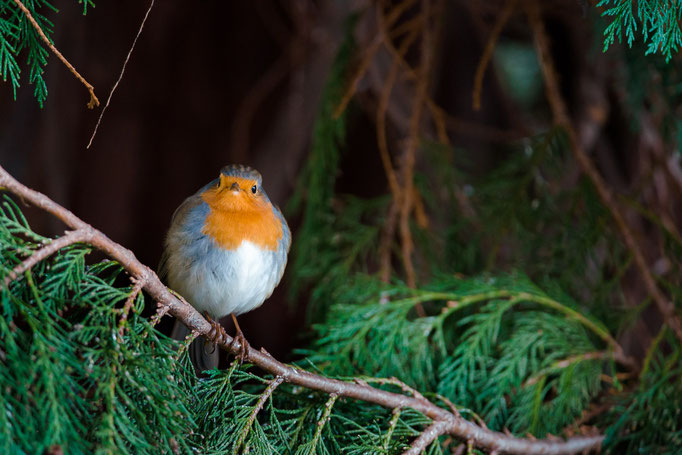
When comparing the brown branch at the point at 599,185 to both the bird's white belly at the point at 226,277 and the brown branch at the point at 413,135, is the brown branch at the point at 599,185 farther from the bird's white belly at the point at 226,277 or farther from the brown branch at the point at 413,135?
the bird's white belly at the point at 226,277

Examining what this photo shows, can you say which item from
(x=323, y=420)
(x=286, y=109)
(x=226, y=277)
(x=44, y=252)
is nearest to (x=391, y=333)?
(x=226, y=277)

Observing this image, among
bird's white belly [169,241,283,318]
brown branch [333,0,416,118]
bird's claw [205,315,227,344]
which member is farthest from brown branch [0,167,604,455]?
brown branch [333,0,416,118]

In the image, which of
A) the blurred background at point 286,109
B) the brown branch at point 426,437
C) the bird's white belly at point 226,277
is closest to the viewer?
the brown branch at point 426,437

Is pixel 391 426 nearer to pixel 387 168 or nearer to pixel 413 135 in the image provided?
pixel 387 168

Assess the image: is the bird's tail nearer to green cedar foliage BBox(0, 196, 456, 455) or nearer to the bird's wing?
the bird's wing

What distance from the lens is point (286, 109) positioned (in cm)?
312

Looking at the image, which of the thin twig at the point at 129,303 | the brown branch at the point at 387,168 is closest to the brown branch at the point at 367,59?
the brown branch at the point at 387,168

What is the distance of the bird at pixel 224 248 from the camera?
1.56m

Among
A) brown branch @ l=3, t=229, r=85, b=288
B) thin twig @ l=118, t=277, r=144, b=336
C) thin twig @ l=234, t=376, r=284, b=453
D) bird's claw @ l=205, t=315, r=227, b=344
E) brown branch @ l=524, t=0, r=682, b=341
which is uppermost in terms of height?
brown branch @ l=524, t=0, r=682, b=341

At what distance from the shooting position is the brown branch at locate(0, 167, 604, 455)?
909mm

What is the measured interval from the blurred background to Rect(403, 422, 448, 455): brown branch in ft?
3.15

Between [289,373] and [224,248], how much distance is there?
19.0 inches

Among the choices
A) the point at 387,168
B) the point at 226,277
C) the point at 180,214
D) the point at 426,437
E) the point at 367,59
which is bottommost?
the point at 426,437

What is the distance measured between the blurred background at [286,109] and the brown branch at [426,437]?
0.96m
